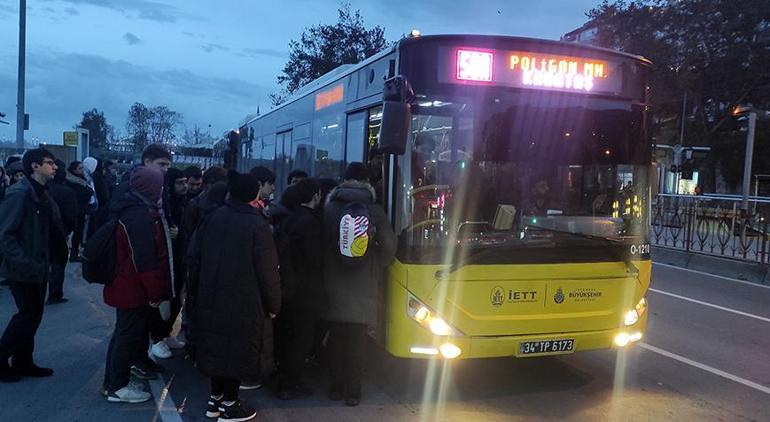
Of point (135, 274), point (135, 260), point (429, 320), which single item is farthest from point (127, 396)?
point (429, 320)

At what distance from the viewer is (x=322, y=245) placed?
15.8ft

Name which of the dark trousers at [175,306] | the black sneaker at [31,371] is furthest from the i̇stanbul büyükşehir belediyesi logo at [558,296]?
the black sneaker at [31,371]

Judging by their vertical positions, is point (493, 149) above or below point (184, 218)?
above

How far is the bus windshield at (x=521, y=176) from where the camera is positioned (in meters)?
4.75

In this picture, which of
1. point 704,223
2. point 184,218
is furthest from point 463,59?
point 704,223

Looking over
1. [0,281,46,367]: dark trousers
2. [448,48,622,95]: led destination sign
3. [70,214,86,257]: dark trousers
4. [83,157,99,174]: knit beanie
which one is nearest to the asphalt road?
[0,281,46,367]: dark trousers

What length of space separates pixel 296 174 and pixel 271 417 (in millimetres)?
2544

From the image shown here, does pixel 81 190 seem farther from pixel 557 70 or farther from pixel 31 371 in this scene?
pixel 557 70

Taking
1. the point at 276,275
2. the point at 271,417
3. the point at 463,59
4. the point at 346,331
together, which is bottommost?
the point at 271,417

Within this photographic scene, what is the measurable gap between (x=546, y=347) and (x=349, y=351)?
1601 millimetres

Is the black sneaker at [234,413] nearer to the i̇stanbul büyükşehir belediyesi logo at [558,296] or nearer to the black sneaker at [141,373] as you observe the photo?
the black sneaker at [141,373]

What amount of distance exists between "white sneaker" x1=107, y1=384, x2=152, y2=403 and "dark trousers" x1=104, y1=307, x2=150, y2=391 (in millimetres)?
39

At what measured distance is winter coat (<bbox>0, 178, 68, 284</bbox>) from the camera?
488cm

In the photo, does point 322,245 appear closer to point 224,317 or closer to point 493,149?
point 224,317
